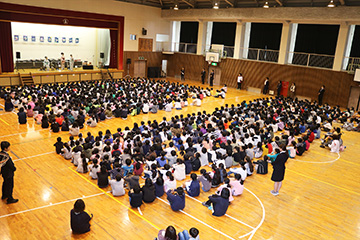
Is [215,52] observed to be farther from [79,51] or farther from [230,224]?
[230,224]

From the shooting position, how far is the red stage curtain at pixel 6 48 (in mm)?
23812

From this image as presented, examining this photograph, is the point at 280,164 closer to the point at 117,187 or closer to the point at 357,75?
the point at 117,187

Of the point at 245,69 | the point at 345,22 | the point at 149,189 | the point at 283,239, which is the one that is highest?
the point at 345,22

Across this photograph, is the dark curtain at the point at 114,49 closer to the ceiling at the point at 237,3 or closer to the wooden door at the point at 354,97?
the ceiling at the point at 237,3

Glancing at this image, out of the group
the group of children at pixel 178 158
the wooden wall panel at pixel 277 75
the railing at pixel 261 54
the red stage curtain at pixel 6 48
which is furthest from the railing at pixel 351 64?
the red stage curtain at pixel 6 48

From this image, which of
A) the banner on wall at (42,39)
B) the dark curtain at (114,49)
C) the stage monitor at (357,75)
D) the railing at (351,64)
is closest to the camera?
the stage monitor at (357,75)

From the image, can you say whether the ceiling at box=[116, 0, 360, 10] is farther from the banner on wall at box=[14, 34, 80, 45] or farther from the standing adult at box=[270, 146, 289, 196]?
the standing adult at box=[270, 146, 289, 196]

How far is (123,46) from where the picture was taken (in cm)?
3136

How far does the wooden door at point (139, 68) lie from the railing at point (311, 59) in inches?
633

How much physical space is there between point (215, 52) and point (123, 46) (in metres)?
10.0

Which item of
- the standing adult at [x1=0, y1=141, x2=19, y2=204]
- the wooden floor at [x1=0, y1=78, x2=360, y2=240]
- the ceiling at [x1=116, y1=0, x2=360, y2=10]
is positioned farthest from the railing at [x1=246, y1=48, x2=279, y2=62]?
the standing adult at [x1=0, y1=141, x2=19, y2=204]

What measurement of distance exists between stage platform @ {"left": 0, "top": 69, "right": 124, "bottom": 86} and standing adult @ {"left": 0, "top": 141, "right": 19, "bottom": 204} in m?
18.6

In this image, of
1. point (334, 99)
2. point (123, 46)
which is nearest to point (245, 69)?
point (334, 99)

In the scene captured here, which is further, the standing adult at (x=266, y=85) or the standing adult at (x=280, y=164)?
the standing adult at (x=266, y=85)
